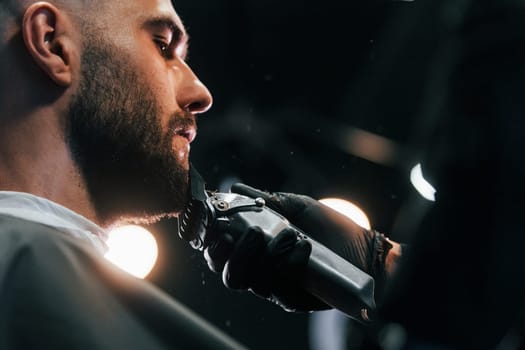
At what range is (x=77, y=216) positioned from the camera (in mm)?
955

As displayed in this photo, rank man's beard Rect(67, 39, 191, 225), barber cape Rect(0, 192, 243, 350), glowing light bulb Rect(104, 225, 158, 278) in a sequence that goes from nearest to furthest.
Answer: barber cape Rect(0, 192, 243, 350) < man's beard Rect(67, 39, 191, 225) < glowing light bulb Rect(104, 225, 158, 278)

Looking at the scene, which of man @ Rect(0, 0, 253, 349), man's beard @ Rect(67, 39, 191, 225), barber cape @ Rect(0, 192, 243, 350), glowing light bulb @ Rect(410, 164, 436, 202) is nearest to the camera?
barber cape @ Rect(0, 192, 243, 350)

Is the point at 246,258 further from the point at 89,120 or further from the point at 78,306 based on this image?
the point at 78,306

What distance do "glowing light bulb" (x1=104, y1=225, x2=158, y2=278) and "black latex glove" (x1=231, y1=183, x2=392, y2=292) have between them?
2.58 ft

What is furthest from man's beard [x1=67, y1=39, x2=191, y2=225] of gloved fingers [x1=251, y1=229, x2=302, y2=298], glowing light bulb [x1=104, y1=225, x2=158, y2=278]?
glowing light bulb [x1=104, y1=225, x2=158, y2=278]

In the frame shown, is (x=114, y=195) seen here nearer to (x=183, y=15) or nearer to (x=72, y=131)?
(x=72, y=131)

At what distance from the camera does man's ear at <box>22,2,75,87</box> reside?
3.27ft

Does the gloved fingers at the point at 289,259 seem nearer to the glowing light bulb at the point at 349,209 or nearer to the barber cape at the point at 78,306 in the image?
the barber cape at the point at 78,306

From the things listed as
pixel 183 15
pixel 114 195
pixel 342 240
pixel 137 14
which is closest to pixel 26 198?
pixel 114 195

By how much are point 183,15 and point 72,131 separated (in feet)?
3.88

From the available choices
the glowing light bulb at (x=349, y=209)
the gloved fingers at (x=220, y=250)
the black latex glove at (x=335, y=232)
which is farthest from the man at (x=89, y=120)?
the glowing light bulb at (x=349, y=209)

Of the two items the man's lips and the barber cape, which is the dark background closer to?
the man's lips

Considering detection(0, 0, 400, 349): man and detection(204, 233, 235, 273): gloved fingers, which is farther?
detection(204, 233, 235, 273): gloved fingers

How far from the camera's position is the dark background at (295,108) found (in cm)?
220
